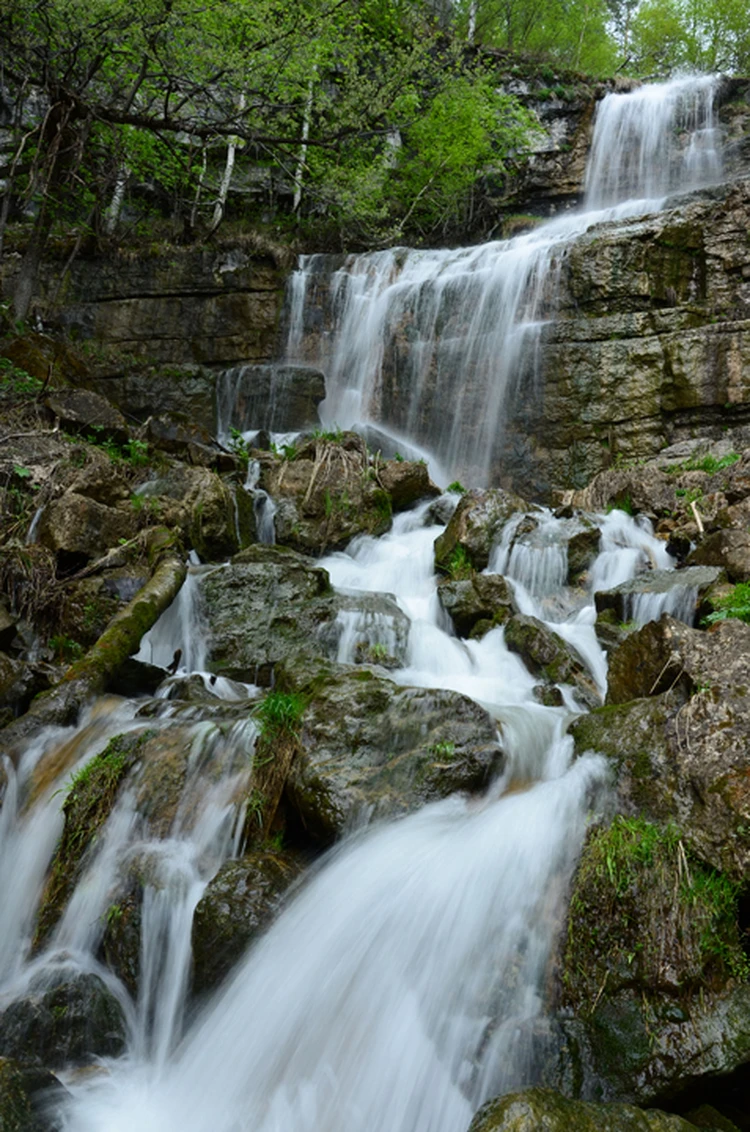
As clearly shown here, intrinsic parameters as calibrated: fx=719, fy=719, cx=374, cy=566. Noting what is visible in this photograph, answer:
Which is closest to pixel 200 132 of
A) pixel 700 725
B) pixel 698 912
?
pixel 700 725

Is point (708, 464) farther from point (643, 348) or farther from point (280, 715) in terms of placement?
point (280, 715)

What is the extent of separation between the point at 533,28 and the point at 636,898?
109ft

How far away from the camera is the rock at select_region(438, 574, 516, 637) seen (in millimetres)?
7191

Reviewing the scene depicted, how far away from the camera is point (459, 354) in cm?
1334

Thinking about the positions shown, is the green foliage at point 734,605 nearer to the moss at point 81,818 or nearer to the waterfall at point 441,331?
the moss at point 81,818

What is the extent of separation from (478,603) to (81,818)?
14.1ft

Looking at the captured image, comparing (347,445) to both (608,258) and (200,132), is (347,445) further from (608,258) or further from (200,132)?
(608,258)

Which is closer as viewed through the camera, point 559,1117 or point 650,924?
point 559,1117

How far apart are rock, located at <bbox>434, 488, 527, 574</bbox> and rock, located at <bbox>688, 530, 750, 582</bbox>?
2289mm

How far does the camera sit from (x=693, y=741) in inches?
132

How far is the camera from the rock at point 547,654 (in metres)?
6.03

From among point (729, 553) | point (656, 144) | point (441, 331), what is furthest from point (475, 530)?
point (656, 144)

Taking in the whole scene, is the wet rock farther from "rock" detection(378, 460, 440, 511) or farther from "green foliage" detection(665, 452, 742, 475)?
"rock" detection(378, 460, 440, 511)

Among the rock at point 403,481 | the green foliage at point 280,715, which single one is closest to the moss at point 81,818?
the green foliage at point 280,715
